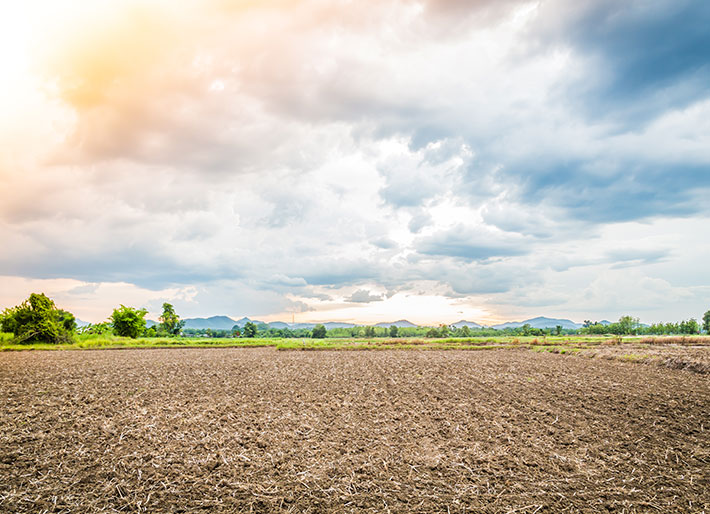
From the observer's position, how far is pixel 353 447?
356 inches

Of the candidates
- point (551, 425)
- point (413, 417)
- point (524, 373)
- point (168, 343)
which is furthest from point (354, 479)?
point (168, 343)

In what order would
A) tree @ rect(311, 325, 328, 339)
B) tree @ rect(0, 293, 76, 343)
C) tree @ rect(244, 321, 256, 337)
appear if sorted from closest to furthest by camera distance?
1. tree @ rect(0, 293, 76, 343)
2. tree @ rect(311, 325, 328, 339)
3. tree @ rect(244, 321, 256, 337)

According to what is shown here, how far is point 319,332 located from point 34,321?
4621 centimetres

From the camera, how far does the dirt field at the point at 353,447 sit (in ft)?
22.4

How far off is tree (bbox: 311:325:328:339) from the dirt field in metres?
60.3

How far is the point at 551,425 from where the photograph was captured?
11141 mm

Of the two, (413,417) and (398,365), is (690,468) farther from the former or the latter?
(398,365)

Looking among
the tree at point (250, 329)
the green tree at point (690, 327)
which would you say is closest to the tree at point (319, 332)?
the tree at point (250, 329)

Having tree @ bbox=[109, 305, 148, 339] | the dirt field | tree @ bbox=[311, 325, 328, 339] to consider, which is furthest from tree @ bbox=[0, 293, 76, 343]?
tree @ bbox=[311, 325, 328, 339]

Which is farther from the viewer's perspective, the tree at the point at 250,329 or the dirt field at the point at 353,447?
the tree at the point at 250,329

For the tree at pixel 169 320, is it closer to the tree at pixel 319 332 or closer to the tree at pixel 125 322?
the tree at pixel 125 322

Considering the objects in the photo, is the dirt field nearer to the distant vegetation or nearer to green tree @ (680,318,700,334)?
the distant vegetation

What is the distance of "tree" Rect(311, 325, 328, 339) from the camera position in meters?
76.3

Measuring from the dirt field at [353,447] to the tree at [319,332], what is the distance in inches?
2376
